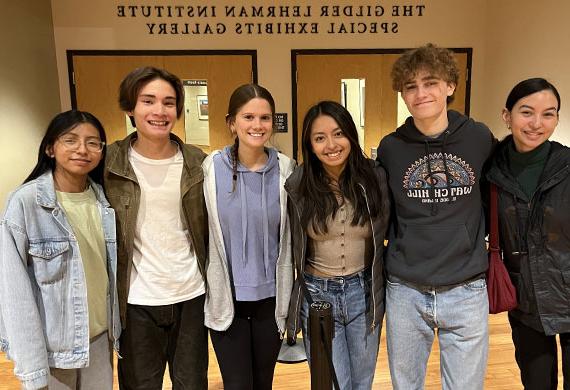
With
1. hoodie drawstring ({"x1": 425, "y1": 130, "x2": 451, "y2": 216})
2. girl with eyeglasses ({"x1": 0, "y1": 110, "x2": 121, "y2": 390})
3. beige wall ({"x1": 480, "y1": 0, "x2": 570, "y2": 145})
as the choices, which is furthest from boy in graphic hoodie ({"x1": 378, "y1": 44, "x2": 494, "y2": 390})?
beige wall ({"x1": 480, "y1": 0, "x2": 570, "y2": 145})

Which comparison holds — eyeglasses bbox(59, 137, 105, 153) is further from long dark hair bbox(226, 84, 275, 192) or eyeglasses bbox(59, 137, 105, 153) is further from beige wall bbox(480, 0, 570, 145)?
beige wall bbox(480, 0, 570, 145)

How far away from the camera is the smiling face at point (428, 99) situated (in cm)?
167

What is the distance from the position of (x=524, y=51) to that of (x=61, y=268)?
4459mm

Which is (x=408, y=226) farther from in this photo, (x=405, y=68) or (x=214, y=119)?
(x=214, y=119)

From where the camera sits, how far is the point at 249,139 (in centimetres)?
177

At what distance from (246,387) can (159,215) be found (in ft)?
2.52

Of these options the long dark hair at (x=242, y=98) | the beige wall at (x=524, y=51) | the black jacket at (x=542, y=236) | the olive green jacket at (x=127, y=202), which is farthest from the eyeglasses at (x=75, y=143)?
the beige wall at (x=524, y=51)

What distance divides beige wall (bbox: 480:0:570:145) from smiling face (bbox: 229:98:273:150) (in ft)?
10.4

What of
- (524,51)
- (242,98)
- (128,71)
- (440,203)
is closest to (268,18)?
(128,71)

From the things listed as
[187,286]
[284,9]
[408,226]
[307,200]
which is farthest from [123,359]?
[284,9]

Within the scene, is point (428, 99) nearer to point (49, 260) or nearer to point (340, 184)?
point (340, 184)

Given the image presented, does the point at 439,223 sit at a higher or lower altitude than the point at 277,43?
lower

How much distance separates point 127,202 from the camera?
69.2 inches

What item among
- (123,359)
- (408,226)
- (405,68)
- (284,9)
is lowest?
(123,359)
